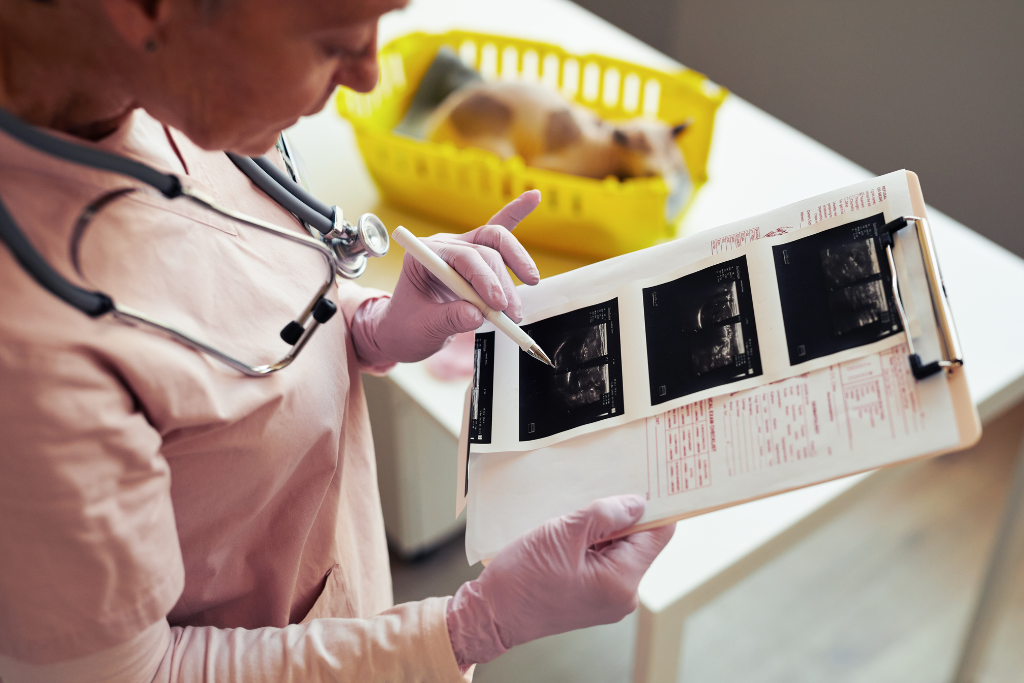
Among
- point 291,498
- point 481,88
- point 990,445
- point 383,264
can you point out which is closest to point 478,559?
point 291,498

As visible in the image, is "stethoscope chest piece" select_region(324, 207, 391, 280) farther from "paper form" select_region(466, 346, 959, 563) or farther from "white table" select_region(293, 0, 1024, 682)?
"white table" select_region(293, 0, 1024, 682)

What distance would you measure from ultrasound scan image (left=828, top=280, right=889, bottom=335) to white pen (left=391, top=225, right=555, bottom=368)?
0.28 meters

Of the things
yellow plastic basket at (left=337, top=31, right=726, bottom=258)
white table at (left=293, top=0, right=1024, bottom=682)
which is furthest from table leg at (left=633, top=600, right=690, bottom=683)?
yellow plastic basket at (left=337, top=31, right=726, bottom=258)

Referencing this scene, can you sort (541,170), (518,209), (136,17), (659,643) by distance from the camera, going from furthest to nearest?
(541,170) < (659,643) < (518,209) < (136,17)

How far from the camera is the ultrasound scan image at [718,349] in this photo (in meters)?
0.74

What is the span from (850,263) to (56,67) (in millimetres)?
644

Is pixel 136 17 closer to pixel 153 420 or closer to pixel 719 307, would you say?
pixel 153 420

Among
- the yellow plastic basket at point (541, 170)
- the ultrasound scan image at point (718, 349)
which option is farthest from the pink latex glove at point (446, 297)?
the yellow plastic basket at point (541, 170)

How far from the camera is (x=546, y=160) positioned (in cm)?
142

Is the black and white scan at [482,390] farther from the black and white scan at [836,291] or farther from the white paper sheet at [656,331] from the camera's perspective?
the black and white scan at [836,291]

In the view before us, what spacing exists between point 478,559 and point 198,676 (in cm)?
27

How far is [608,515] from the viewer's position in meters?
0.69

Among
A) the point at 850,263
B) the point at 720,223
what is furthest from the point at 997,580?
the point at 850,263

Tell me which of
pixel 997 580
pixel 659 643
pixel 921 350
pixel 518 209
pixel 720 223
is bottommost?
pixel 659 643
